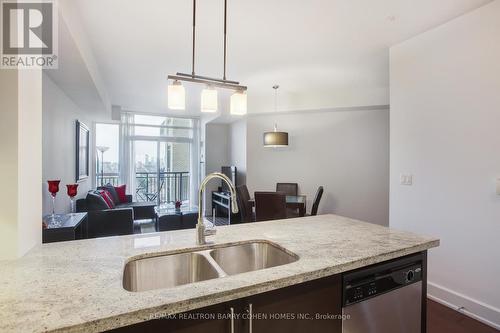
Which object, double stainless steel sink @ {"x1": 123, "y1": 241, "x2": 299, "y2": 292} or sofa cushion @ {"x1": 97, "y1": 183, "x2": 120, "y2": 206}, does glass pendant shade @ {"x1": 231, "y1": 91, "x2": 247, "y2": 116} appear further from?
sofa cushion @ {"x1": 97, "y1": 183, "x2": 120, "y2": 206}

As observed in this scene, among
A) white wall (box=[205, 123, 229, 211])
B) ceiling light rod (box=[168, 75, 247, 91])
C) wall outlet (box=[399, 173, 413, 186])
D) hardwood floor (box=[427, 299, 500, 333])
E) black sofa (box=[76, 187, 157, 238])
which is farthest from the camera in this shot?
white wall (box=[205, 123, 229, 211])

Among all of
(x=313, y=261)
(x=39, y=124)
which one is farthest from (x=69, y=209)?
(x=313, y=261)

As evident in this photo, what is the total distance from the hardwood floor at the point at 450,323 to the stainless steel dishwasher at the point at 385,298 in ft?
3.31

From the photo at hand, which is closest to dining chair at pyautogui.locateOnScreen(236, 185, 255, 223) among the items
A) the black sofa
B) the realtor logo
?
the black sofa

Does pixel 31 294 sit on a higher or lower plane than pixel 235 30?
lower

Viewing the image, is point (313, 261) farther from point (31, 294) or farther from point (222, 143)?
point (222, 143)

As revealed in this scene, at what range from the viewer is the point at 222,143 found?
709cm

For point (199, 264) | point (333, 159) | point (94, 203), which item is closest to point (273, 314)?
point (199, 264)

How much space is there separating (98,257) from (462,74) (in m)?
3.15

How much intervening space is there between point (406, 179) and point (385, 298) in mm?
1953

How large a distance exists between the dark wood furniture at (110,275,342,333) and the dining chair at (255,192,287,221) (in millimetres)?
2581

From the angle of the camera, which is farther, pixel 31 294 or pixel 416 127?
pixel 416 127

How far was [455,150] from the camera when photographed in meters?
2.39

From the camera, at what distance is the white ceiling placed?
2.24 metres
